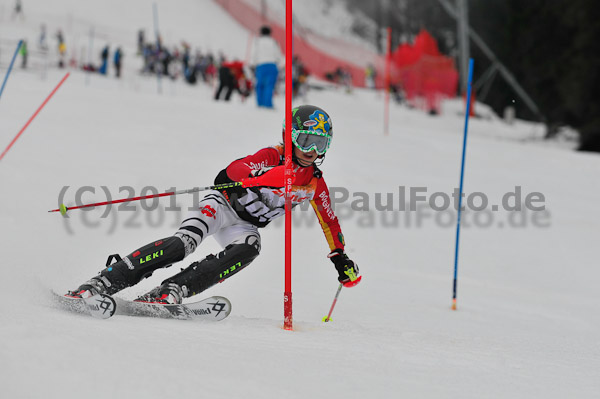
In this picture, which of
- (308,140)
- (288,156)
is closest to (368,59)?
(308,140)

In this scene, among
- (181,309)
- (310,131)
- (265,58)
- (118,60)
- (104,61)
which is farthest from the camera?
(104,61)

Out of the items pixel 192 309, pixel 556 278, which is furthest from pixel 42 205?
pixel 556 278

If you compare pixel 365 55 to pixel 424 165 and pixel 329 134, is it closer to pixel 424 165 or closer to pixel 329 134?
pixel 424 165

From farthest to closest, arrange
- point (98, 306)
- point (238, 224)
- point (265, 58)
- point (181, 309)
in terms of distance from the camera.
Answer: point (265, 58)
point (238, 224)
point (181, 309)
point (98, 306)

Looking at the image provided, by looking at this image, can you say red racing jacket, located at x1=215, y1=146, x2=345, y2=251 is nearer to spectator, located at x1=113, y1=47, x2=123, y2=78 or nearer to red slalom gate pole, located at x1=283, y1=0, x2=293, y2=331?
red slalom gate pole, located at x1=283, y1=0, x2=293, y2=331

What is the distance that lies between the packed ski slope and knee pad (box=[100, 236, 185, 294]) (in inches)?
17.6

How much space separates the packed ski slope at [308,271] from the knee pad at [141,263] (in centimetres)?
45

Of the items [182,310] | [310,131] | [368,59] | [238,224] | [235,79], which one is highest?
[368,59]

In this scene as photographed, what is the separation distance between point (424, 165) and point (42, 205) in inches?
318

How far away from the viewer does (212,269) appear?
12.7ft

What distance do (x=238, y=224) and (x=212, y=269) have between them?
0.61 m

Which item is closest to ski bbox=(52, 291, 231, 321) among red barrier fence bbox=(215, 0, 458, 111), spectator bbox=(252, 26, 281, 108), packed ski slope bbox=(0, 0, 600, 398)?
packed ski slope bbox=(0, 0, 600, 398)

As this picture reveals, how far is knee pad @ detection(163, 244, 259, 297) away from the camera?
379 cm

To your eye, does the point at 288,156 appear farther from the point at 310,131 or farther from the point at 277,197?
the point at 277,197
